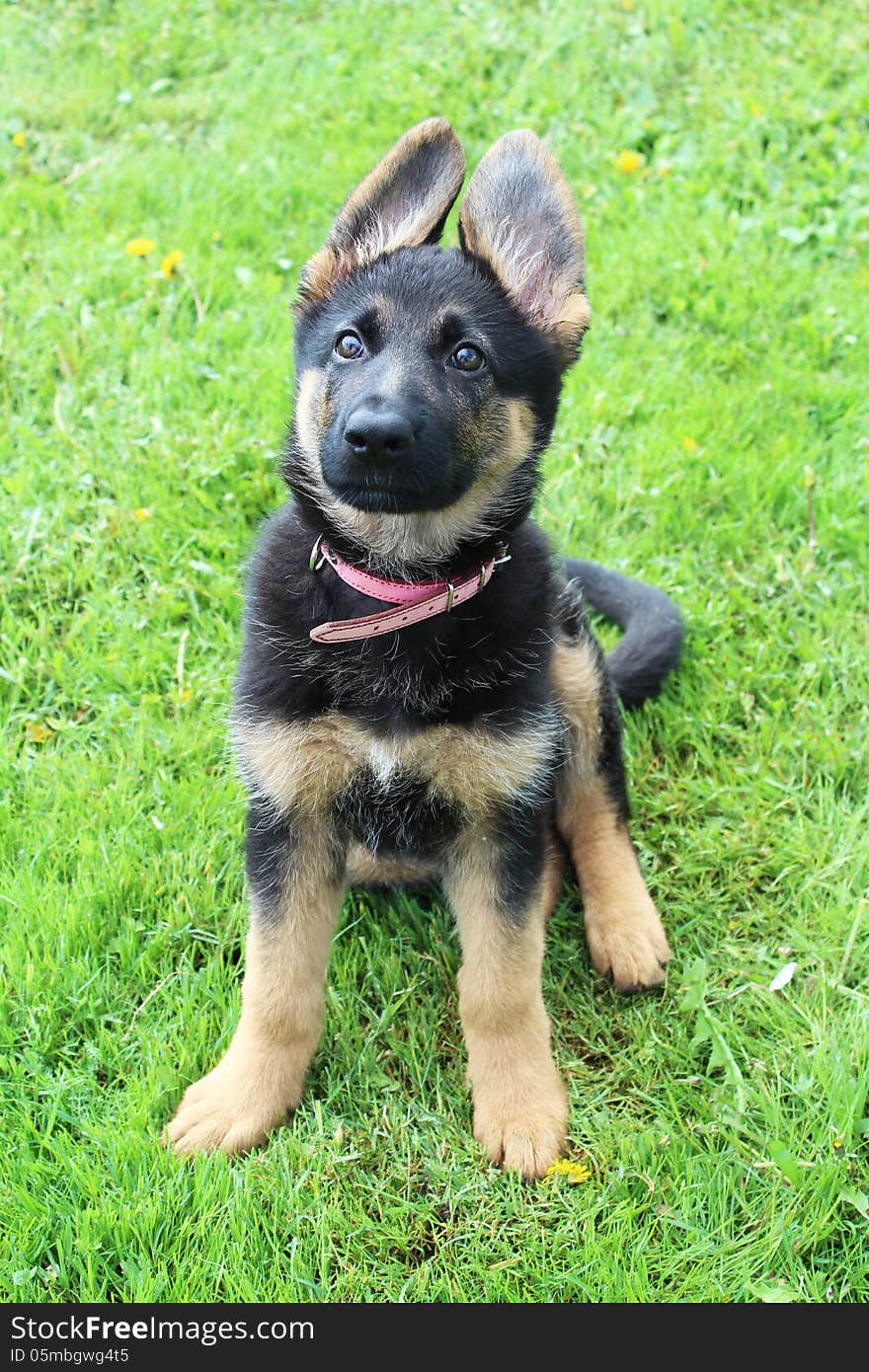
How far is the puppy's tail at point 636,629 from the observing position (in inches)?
155

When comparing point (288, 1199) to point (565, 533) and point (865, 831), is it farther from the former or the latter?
point (565, 533)

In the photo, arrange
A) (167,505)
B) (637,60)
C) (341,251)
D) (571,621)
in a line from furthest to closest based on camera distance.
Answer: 1. (637,60)
2. (167,505)
3. (571,621)
4. (341,251)

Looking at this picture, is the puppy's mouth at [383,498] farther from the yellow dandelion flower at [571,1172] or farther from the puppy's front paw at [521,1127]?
the yellow dandelion flower at [571,1172]

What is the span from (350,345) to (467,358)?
0.90 feet

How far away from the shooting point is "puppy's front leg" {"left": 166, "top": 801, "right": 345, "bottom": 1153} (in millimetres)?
2895

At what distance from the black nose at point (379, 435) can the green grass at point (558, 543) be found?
4.84 feet

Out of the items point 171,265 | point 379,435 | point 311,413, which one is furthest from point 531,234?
point 171,265

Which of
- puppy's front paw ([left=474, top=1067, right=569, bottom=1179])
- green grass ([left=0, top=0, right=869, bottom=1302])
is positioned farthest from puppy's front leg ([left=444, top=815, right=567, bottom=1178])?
green grass ([left=0, top=0, right=869, bottom=1302])

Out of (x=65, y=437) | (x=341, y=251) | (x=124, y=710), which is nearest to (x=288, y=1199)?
(x=124, y=710)

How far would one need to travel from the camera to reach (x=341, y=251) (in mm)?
3000

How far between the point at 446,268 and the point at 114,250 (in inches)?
137

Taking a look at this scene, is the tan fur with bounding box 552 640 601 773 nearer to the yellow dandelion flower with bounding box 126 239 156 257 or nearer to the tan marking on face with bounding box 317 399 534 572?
the tan marking on face with bounding box 317 399 534 572

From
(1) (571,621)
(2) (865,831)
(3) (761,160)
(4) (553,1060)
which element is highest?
(3) (761,160)

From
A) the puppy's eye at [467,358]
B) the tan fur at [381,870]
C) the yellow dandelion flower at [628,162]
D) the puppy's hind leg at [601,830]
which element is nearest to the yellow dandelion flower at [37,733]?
the tan fur at [381,870]
